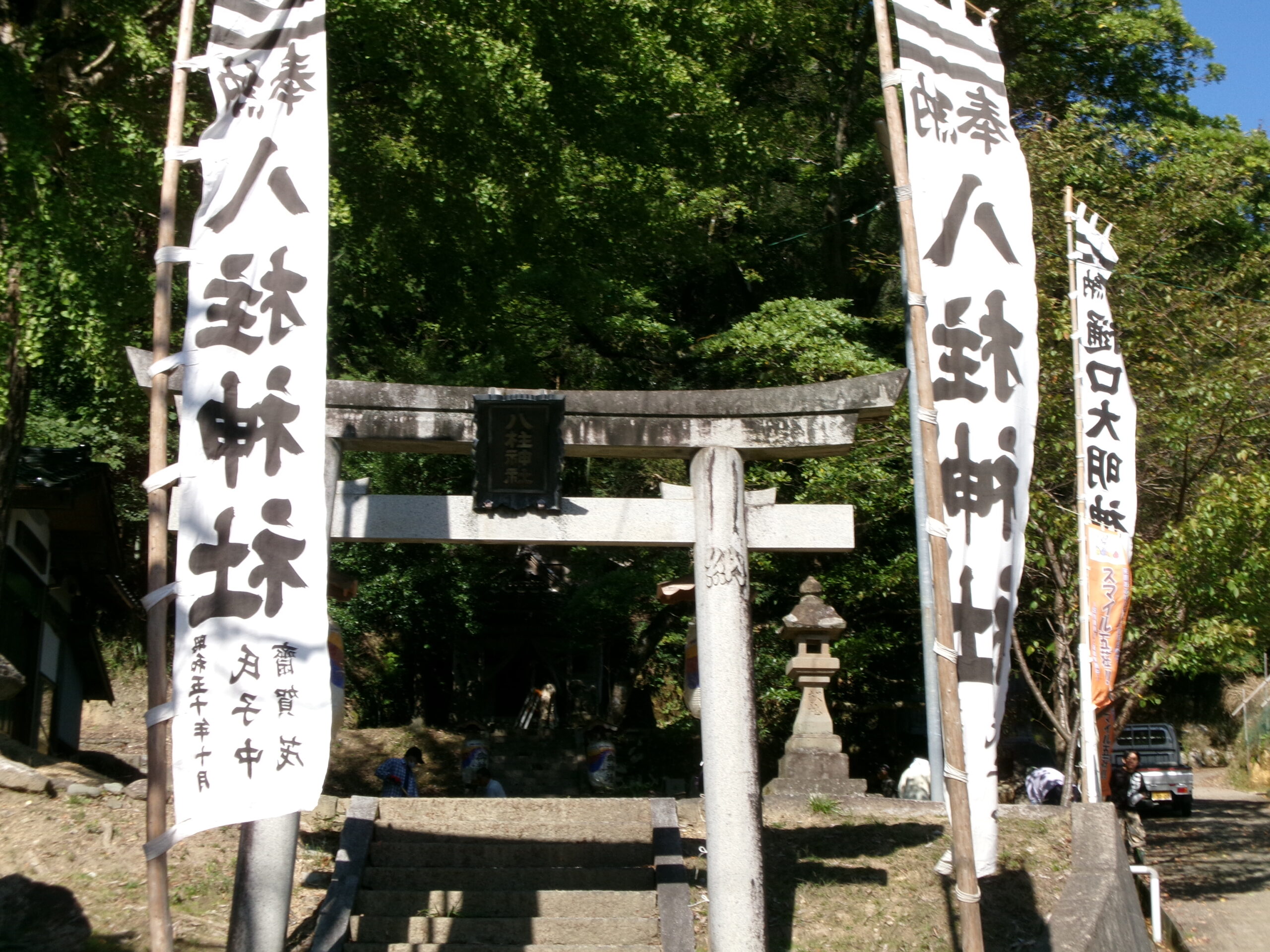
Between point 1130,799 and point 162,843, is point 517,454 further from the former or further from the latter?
point 1130,799

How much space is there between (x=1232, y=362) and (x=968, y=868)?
895cm

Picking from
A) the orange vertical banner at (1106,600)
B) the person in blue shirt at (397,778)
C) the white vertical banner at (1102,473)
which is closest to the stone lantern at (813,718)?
the white vertical banner at (1102,473)

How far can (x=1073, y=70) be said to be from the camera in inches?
899

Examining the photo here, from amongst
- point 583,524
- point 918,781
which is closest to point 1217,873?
point 918,781

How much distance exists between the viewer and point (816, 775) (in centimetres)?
1227

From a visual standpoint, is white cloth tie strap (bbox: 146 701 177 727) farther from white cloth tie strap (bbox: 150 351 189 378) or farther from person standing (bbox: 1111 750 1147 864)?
person standing (bbox: 1111 750 1147 864)

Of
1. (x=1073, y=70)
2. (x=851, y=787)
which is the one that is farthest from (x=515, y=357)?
(x=1073, y=70)

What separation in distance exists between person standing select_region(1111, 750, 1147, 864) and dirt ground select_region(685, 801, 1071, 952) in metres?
2.70

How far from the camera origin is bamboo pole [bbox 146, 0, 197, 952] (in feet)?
16.6

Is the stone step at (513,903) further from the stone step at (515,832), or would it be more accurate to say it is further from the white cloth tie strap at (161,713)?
the white cloth tie strap at (161,713)

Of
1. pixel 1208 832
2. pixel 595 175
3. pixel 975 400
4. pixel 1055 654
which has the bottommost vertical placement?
pixel 1208 832

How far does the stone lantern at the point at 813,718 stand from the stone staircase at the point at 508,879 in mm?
2490

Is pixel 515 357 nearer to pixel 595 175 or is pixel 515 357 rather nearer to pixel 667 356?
pixel 595 175

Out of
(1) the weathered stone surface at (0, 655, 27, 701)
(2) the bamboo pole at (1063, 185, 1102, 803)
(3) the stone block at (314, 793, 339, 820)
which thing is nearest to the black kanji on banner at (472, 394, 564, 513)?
(1) the weathered stone surface at (0, 655, 27, 701)
